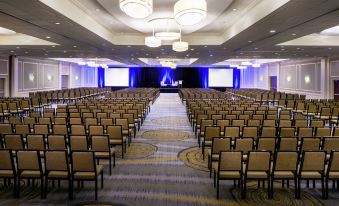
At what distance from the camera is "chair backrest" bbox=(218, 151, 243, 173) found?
16.5 feet

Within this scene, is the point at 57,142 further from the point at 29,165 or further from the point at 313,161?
the point at 313,161

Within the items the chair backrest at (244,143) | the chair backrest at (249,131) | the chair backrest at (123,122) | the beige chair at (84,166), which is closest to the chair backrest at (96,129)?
the chair backrest at (123,122)

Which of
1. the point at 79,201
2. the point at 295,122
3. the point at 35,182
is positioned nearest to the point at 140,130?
the point at 295,122

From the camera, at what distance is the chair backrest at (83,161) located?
16.1 ft

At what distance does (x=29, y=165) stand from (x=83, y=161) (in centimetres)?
84

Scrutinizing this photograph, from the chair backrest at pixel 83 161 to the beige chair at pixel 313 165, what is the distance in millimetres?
3177

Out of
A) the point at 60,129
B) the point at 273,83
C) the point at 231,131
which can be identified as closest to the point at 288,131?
the point at 231,131

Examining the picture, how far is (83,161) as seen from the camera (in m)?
4.95

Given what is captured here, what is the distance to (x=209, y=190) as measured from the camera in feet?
17.7

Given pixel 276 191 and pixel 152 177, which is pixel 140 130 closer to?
pixel 152 177

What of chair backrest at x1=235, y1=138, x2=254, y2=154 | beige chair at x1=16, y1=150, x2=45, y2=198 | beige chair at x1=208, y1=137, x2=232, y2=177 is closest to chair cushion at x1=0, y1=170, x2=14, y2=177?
beige chair at x1=16, y1=150, x2=45, y2=198

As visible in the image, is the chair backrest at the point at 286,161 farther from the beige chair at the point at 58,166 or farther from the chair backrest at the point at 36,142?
the chair backrest at the point at 36,142

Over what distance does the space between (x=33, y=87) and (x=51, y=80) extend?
173 inches

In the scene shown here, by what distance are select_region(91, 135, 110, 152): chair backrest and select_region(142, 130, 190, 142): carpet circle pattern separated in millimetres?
3543
